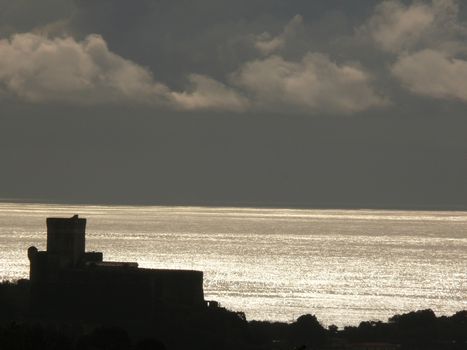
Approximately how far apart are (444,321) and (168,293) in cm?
2132

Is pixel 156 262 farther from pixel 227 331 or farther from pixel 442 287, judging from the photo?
pixel 227 331

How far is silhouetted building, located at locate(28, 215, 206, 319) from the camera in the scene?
87.6 metres

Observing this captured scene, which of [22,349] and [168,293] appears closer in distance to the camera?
[22,349]

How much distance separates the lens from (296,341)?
9194cm

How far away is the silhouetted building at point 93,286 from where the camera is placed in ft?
287

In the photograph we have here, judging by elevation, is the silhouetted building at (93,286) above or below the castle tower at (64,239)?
below

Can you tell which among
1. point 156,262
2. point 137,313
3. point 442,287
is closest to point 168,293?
point 137,313

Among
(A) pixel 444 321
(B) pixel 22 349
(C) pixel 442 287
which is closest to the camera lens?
(B) pixel 22 349

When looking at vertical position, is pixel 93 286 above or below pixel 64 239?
below

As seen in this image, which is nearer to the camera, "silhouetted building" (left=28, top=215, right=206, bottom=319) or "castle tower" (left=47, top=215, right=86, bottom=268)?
Answer: "silhouetted building" (left=28, top=215, right=206, bottom=319)

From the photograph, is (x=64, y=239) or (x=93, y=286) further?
(x=64, y=239)

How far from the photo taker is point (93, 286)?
290 ft

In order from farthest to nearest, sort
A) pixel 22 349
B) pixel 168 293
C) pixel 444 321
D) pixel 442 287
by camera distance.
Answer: pixel 442 287 → pixel 444 321 → pixel 168 293 → pixel 22 349

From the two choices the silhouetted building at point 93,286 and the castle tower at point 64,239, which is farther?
the castle tower at point 64,239
